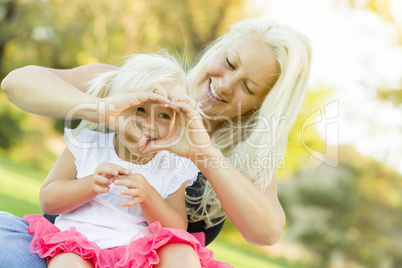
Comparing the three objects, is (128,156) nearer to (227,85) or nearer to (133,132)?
(133,132)

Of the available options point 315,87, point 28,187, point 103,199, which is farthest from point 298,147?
point 103,199

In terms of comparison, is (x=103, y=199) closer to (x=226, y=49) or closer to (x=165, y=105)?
(x=165, y=105)

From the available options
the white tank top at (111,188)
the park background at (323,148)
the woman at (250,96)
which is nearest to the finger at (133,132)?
the white tank top at (111,188)

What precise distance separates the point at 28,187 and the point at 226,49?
630 cm

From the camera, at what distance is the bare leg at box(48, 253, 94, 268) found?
1.70 metres

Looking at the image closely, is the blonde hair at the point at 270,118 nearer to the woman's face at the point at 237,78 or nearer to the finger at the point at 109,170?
the woman's face at the point at 237,78

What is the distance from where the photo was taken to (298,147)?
13.9 meters

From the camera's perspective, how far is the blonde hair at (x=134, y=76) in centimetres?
228

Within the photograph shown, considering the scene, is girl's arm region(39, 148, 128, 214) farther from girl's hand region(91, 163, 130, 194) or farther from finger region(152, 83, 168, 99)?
finger region(152, 83, 168, 99)

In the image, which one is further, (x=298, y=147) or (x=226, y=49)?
(x=298, y=147)

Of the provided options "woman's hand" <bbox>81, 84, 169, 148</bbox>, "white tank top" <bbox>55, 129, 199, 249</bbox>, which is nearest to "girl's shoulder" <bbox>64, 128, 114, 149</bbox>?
"white tank top" <bbox>55, 129, 199, 249</bbox>

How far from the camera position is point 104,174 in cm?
190

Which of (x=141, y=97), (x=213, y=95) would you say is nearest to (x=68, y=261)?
(x=141, y=97)

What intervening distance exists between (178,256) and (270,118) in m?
1.29
